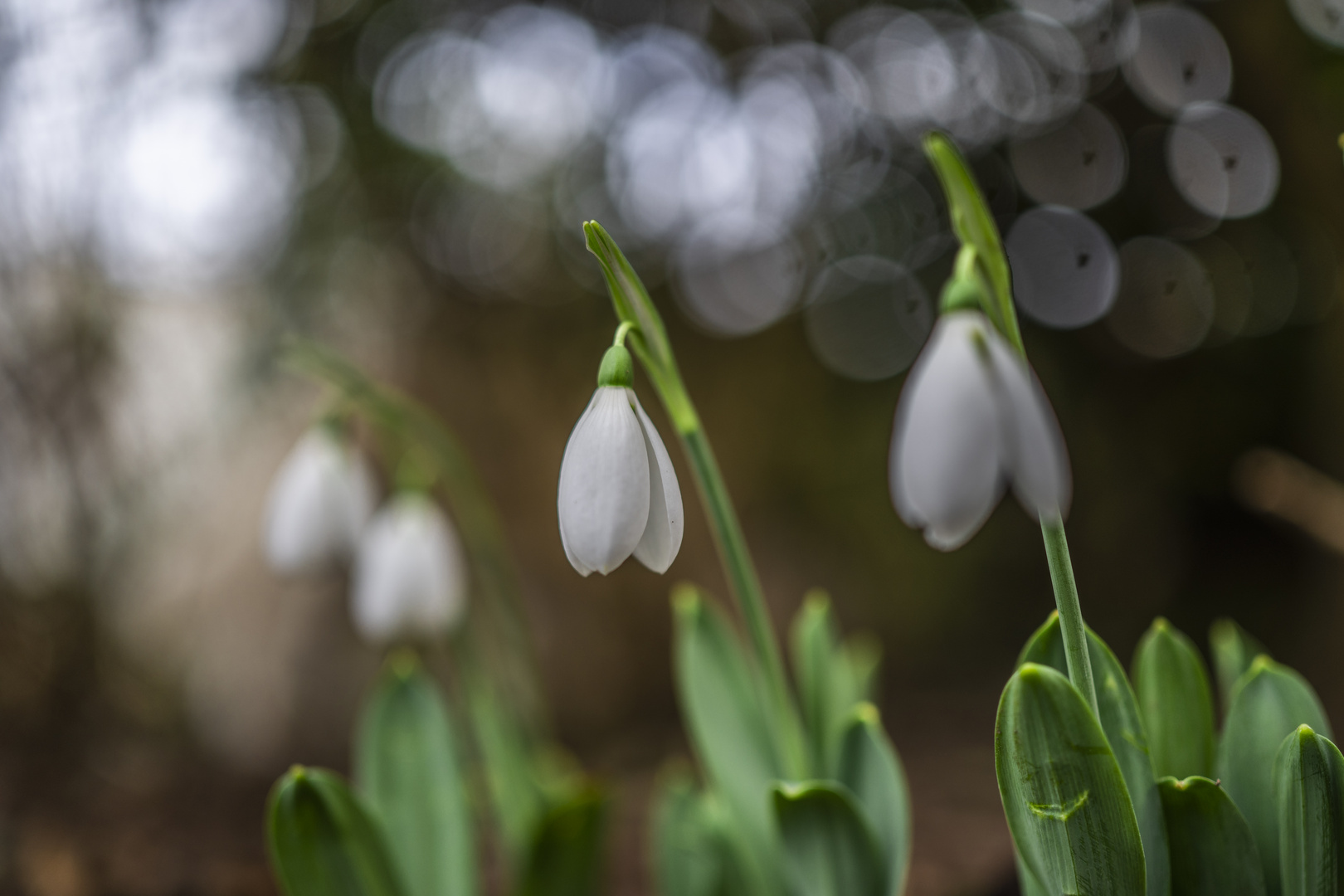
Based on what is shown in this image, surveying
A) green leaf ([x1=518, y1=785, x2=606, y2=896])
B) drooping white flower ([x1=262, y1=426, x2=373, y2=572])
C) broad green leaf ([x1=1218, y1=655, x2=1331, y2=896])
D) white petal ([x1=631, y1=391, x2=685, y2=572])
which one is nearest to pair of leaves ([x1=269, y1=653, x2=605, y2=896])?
green leaf ([x1=518, y1=785, x2=606, y2=896])

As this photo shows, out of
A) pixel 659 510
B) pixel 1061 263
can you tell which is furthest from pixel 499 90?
pixel 659 510

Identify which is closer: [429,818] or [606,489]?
[606,489]

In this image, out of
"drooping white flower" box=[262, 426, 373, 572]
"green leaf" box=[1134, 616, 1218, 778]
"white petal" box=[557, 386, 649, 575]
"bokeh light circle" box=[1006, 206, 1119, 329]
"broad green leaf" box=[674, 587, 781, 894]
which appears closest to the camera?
"white petal" box=[557, 386, 649, 575]

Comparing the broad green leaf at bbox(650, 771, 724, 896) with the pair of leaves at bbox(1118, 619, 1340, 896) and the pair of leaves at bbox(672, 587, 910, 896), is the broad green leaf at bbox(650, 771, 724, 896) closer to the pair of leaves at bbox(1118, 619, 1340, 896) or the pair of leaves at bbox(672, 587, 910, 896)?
the pair of leaves at bbox(672, 587, 910, 896)

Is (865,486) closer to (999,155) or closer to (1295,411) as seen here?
(999,155)

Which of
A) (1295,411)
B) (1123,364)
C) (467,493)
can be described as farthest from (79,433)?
(1295,411)

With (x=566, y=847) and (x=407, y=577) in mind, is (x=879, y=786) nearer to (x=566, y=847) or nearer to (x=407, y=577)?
(x=566, y=847)
